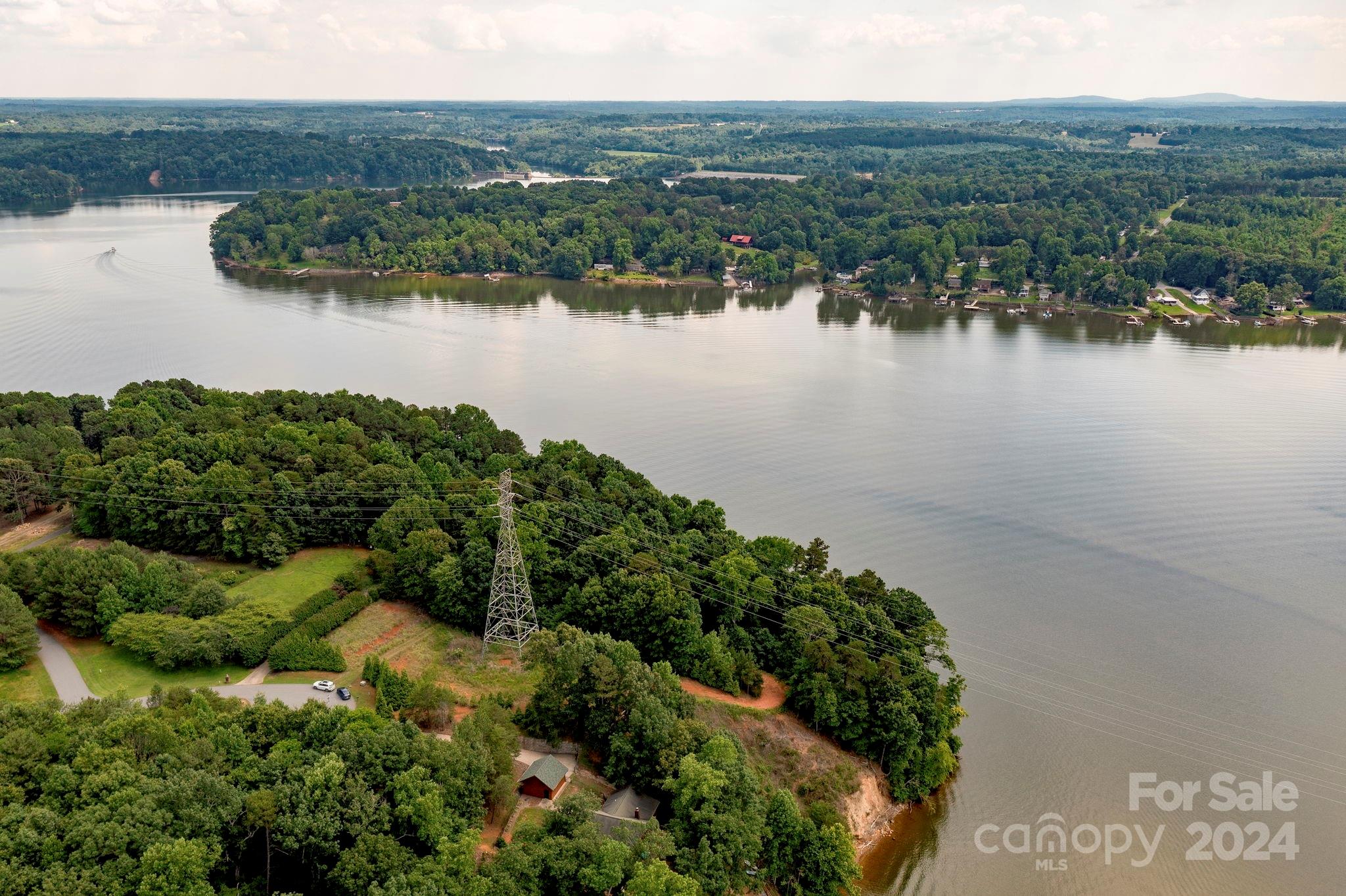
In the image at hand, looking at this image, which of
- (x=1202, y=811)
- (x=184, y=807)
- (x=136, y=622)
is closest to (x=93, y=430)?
(x=136, y=622)

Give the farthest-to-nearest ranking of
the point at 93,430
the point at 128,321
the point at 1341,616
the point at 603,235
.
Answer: the point at 603,235 → the point at 128,321 → the point at 93,430 → the point at 1341,616

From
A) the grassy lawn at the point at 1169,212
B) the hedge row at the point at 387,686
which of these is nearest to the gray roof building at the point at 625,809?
the hedge row at the point at 387,686

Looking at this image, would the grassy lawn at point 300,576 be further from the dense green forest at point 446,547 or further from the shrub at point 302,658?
the shrub at point 302,658

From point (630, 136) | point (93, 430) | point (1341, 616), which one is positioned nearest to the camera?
point (1341, 616)

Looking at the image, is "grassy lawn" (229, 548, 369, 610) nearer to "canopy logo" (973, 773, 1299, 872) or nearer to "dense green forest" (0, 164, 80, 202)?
"canopy logo" (973, 773, 1299, 872)

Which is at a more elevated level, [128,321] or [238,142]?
[238,142]

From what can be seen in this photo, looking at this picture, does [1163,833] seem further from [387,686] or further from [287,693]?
[287,693]

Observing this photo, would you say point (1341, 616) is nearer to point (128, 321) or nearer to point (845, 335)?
point (845, 335)
